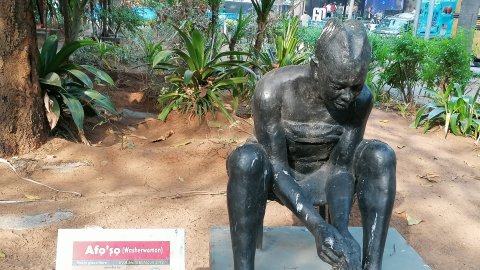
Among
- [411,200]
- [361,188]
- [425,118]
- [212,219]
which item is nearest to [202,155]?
[212,219]

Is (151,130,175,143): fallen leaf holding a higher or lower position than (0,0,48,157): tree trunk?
lower

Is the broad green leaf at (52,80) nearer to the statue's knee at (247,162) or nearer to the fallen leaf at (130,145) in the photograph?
the fallen leaf at (130,145)

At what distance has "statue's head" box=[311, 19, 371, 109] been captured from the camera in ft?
5.87

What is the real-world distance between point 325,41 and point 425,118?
4.52 metres

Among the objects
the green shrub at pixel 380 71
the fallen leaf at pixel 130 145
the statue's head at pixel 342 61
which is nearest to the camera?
the statue's head at pixel 342 61

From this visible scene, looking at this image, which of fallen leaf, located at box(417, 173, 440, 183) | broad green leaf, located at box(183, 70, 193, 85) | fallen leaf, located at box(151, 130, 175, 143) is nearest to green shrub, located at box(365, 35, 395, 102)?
fallen leaf, located at box(417, 173, 440, 183)

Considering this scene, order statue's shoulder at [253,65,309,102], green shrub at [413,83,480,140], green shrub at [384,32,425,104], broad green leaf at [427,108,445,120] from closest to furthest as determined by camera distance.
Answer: statue's shoulder at [253,65,309,102] → green shrub at [413,83,480,140] → broad green leaf at [427,108,445,120] → green shrub at [384,32,425,104]

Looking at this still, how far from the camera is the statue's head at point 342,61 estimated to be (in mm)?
1790

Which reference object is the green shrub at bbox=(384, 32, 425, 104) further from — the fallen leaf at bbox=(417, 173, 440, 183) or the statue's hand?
the statue's hand

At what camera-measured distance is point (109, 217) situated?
3316mm

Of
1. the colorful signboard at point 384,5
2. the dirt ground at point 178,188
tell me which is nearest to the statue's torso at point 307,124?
the dirt ground at point 178,188

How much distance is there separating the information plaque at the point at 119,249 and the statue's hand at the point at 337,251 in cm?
51

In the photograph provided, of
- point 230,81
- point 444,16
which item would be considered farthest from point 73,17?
point 444,16

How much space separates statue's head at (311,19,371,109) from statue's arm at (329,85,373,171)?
0.66 feet
